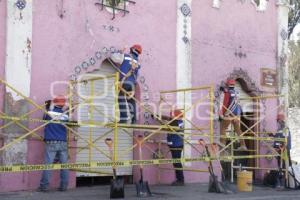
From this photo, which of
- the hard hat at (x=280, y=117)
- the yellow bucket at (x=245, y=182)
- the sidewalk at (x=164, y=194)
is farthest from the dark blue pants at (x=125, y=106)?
the hard hat at (x=280, y=117)

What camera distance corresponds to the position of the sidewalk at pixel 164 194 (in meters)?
10.3

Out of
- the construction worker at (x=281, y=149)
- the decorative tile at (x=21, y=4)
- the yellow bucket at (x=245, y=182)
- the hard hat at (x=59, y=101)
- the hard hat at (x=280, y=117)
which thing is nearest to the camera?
the hard hat at (x=59, y=101)

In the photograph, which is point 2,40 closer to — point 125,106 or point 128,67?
point 128,67

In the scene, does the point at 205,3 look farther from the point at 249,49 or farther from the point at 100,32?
the point at 100,32

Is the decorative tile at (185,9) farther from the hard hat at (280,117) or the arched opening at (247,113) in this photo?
the hard hat at (280,117)

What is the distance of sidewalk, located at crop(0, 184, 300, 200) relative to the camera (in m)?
10.3

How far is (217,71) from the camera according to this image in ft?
50.2

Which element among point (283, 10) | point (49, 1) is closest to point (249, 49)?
point (283, 10)

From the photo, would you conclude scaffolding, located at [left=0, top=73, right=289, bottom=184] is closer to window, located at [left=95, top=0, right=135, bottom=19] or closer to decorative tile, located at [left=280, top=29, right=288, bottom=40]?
window, located at [left=95, top=0, right=135, bottom=19]

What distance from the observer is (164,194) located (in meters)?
11.5

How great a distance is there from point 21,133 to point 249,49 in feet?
26.6

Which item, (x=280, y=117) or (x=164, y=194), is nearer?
(x=164, y=194)

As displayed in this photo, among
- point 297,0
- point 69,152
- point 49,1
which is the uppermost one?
point 297,0

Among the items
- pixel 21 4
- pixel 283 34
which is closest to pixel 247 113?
pixel 283 34
